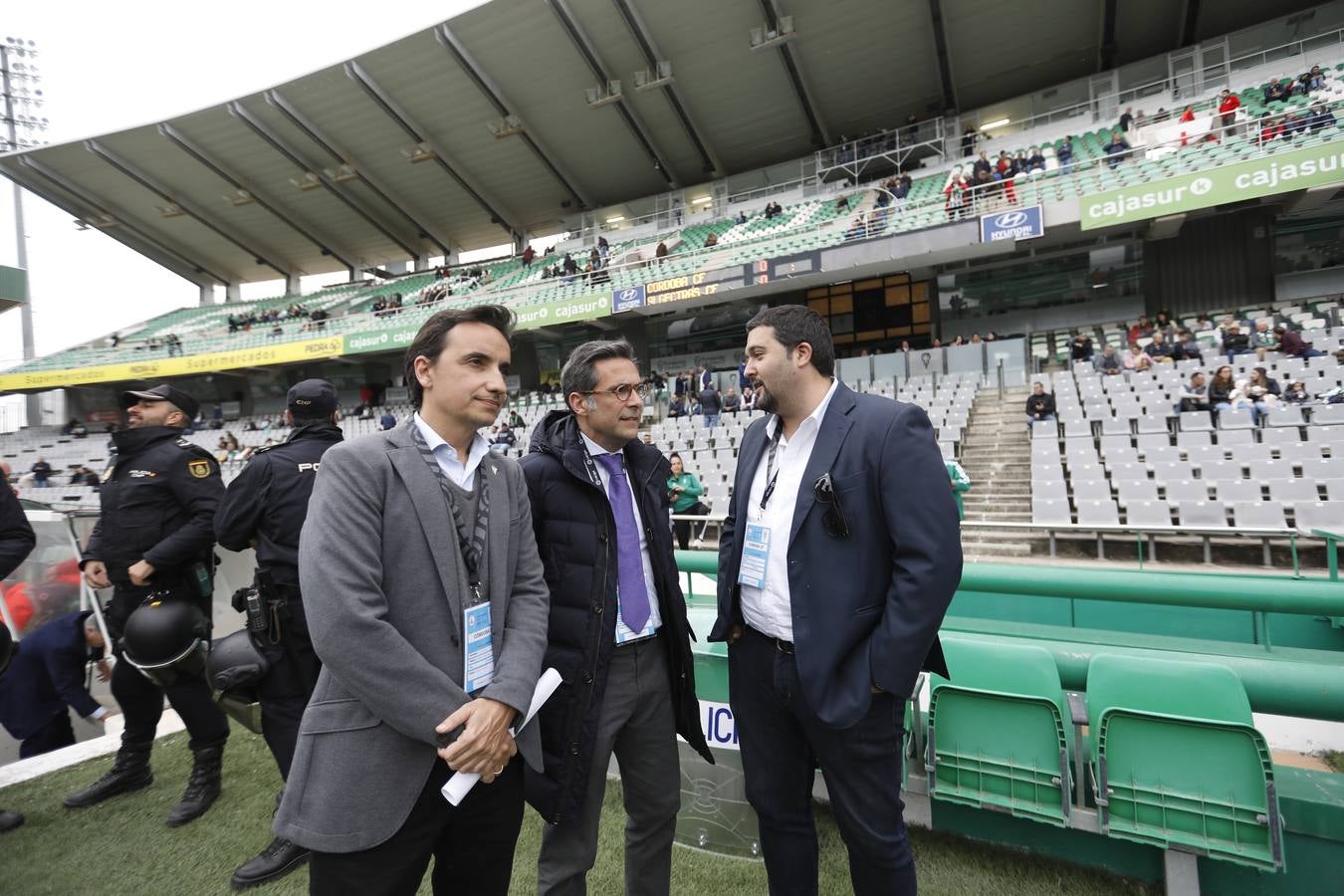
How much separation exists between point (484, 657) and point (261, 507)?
4.88ft

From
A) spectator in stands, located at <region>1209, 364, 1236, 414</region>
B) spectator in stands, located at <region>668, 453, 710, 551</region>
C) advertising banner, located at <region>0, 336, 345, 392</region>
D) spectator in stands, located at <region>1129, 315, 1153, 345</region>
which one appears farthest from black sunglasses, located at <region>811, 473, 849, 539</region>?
advertising banner, located at <region>0, 336, 345, 392</region>

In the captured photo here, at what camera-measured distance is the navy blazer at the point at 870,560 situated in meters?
1.39

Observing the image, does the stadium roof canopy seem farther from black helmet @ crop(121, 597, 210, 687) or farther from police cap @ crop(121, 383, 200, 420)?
black helmet @ crop(121, 597, 210, 687)

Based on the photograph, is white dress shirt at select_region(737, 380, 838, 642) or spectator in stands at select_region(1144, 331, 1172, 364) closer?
white dress shirt at select_region(737, 380, 838, 642)

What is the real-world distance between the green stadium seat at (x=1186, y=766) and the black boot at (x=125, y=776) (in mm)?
3945

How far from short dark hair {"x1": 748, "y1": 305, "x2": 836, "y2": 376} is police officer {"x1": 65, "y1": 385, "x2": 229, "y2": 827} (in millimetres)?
2548

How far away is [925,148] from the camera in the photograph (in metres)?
18.8

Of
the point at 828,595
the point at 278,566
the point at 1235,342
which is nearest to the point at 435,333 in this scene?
the point at 828,595

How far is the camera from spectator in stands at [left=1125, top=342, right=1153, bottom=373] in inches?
383

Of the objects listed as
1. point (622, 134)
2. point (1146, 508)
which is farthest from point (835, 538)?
point (622, 134)

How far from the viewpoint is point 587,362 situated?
1761 millimetres

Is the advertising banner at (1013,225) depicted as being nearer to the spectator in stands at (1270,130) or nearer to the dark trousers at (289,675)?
the spectator in stands at (1270,130)

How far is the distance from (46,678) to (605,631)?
10.7ft

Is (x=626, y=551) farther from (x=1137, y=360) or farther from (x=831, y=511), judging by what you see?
(x=1137, y=360)
